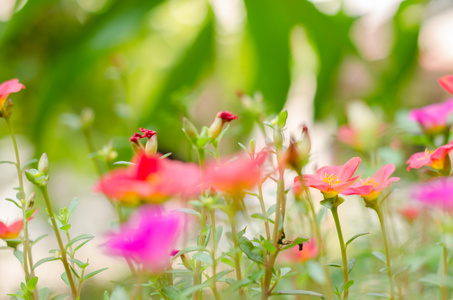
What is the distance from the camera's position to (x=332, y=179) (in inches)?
13.2

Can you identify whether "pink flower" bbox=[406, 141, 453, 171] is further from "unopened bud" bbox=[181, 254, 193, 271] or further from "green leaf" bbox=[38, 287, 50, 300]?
"green leaf" bbox=[38, 287, 50, 300]

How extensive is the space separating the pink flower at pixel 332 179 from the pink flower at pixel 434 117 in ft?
0.46

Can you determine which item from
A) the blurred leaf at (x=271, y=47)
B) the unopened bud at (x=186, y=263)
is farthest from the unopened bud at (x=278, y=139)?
the blurred leaf at (x=271, y=47)

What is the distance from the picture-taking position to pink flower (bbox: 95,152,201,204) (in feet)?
0.73

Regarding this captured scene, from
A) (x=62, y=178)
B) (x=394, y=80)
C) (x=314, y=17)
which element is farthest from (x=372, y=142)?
(x=62, y=178)

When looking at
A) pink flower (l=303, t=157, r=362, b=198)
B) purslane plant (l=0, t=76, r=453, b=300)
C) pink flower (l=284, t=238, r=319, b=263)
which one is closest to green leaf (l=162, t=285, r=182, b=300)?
purslane plant (l=0, t=76, r=453, b=300)

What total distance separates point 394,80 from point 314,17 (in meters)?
0.27

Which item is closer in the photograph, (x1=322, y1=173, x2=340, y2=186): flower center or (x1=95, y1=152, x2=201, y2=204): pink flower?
(x1=95, y1=152, x2=201, y2=204): pink flower

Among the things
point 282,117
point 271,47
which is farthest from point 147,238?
point 271,47

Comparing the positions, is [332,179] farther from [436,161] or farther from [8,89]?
[8,89]

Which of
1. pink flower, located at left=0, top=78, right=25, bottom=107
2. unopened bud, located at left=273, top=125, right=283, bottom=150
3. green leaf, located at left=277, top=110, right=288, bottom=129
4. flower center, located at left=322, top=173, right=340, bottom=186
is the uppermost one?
pink flower, located at left=0, top=78, right=25, bottom=107

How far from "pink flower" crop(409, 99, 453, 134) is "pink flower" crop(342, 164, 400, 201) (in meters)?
0.12

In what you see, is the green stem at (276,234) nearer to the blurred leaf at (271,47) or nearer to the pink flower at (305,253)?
the pink flower at (305,253)

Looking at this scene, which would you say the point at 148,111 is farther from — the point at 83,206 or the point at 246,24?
the point at 83,206
